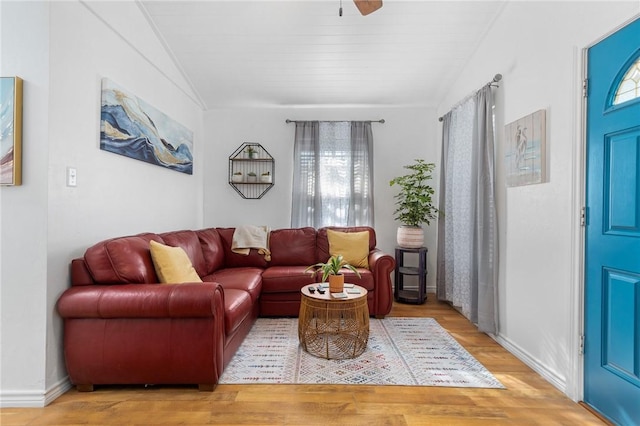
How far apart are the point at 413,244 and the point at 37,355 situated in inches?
133

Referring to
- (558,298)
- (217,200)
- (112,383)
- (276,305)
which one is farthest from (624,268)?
(217,200)

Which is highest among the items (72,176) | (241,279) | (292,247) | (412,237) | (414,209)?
(72,176)

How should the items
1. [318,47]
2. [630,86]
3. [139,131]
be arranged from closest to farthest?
[630,86]
[139,131]
[318,47]

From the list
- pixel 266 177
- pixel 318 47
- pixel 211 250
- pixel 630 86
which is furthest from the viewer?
pixel 266 177

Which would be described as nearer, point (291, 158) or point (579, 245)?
point (579, 245)

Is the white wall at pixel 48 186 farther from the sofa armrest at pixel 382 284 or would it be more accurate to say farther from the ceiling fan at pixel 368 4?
the sofa armrest at pixel 382 284

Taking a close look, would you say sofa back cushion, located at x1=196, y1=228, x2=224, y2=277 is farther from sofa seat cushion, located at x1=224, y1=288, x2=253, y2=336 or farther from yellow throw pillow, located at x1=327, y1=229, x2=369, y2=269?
yellow throw pillow, located at x1=327, y1=229, x2=369, y2=269

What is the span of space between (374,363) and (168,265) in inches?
64.8

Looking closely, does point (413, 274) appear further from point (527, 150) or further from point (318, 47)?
point (318, 47)

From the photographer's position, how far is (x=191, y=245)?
2.96 m

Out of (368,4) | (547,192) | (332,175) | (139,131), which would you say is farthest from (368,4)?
(332,175)

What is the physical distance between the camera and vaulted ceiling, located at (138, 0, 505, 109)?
2740 mm

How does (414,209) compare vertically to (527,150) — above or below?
below

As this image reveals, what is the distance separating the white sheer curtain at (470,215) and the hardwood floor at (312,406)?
0.86 metres
